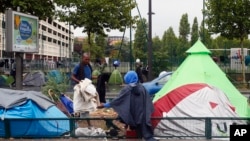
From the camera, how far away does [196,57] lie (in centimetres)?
1094

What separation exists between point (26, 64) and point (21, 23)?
21.5m

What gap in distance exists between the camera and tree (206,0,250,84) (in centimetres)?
2655

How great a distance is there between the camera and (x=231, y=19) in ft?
87.7

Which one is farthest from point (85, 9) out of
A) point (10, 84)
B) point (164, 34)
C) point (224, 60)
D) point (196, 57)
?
point (164, 34)

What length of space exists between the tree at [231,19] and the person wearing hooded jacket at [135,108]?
19.1 meters

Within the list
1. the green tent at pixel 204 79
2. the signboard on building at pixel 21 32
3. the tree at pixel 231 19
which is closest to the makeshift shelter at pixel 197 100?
the green tent at pixel 204 79

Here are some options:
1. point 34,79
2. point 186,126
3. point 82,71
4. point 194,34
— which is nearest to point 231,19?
point 34,79

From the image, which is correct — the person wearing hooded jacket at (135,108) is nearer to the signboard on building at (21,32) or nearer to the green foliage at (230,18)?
the signboard on building at (21,32)

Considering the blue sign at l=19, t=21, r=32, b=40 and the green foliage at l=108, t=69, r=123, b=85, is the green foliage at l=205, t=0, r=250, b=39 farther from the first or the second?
the blue sign at l=19, t=21, r=32, b=40

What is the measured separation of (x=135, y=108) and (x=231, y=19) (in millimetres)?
19784

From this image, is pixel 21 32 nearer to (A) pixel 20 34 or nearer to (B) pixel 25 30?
(A) pixel 20 34

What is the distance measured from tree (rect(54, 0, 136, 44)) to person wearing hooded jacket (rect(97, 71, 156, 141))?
1846 centimetres

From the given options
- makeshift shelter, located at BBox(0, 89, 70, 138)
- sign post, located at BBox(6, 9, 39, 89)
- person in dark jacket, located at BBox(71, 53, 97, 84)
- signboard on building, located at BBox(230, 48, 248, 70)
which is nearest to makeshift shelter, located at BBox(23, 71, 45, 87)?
sign post, located at BBox(6, 9, 39, 89)

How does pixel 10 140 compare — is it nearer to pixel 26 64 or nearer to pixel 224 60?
pixel 224 60
